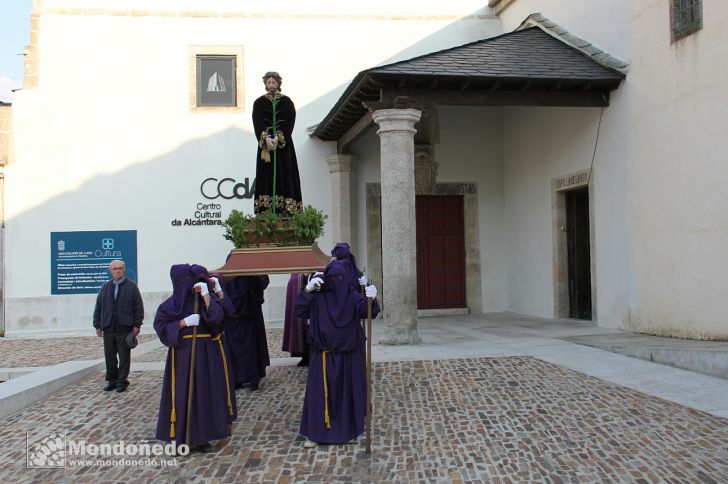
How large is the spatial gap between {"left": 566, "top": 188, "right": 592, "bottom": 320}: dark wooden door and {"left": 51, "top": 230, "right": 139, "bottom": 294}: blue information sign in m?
8.57

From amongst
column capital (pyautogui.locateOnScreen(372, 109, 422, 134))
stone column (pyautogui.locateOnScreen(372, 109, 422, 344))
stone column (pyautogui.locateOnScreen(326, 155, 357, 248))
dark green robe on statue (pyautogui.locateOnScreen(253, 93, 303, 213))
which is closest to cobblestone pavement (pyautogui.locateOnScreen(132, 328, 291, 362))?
stone column (pyautogui.locateOnScreen(372, 109, 422, 344))

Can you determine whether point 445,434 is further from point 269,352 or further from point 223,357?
A: point 269,352

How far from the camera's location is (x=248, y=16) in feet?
44.6

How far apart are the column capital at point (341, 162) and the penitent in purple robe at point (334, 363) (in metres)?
8.34

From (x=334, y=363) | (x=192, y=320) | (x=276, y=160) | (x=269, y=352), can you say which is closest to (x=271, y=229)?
(x=276, y=160)

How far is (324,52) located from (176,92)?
318 cm

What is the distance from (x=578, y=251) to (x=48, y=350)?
31.2 ft

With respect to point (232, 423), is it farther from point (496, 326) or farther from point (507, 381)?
point (496, 326)

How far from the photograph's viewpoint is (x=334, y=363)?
528 centimetres

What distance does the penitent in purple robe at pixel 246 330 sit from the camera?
693cm

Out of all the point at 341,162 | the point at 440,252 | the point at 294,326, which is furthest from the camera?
the point at 440,252

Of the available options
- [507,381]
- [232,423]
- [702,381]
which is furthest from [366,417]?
[702,381]

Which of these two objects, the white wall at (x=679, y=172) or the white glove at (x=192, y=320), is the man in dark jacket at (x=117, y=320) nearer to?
the white glove at (x=192, y=320)

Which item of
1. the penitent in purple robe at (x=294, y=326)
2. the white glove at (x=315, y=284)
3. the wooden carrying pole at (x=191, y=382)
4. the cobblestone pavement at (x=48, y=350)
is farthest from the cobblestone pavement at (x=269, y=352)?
the white glove at (x=315, y=284)
